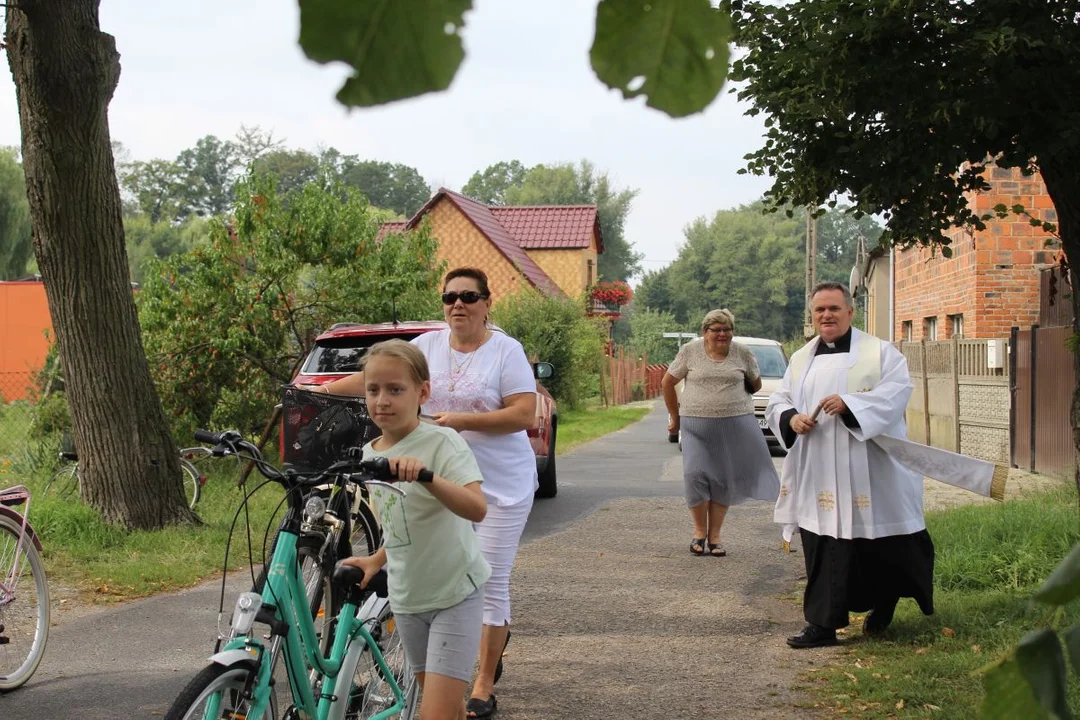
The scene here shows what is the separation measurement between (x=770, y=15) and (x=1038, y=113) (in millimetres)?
903

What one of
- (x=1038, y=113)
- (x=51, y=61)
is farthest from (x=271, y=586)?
(x=51, y=61)

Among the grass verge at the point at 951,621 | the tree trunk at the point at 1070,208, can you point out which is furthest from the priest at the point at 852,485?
the tree trunk at the point at 1070,208

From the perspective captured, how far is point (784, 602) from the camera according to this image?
7.37 metres

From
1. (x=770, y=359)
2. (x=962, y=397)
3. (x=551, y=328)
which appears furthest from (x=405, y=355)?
(x=551, y=328)

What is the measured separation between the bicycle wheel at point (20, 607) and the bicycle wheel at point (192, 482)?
4.47 m

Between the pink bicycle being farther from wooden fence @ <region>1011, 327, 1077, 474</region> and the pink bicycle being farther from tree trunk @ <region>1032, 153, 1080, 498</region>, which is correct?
wooden fence @ <region>1011, 327, 1077, 474</region>

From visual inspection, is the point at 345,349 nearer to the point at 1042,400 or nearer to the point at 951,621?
the point at 951,621

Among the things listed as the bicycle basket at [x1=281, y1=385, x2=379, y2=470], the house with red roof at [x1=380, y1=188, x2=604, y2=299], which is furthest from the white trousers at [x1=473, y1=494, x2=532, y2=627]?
the house with red roof at [x1=380, y1=188, x2=604, y2=299]

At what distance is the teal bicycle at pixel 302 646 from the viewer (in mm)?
3477

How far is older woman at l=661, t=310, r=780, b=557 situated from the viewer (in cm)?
867

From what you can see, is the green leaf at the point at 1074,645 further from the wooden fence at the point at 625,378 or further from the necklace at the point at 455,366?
the wooden fence at the point at 625,378

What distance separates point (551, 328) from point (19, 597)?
72.9ft

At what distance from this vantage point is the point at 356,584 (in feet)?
12.9

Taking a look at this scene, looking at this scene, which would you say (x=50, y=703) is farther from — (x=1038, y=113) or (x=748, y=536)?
(x=748, y=536)
